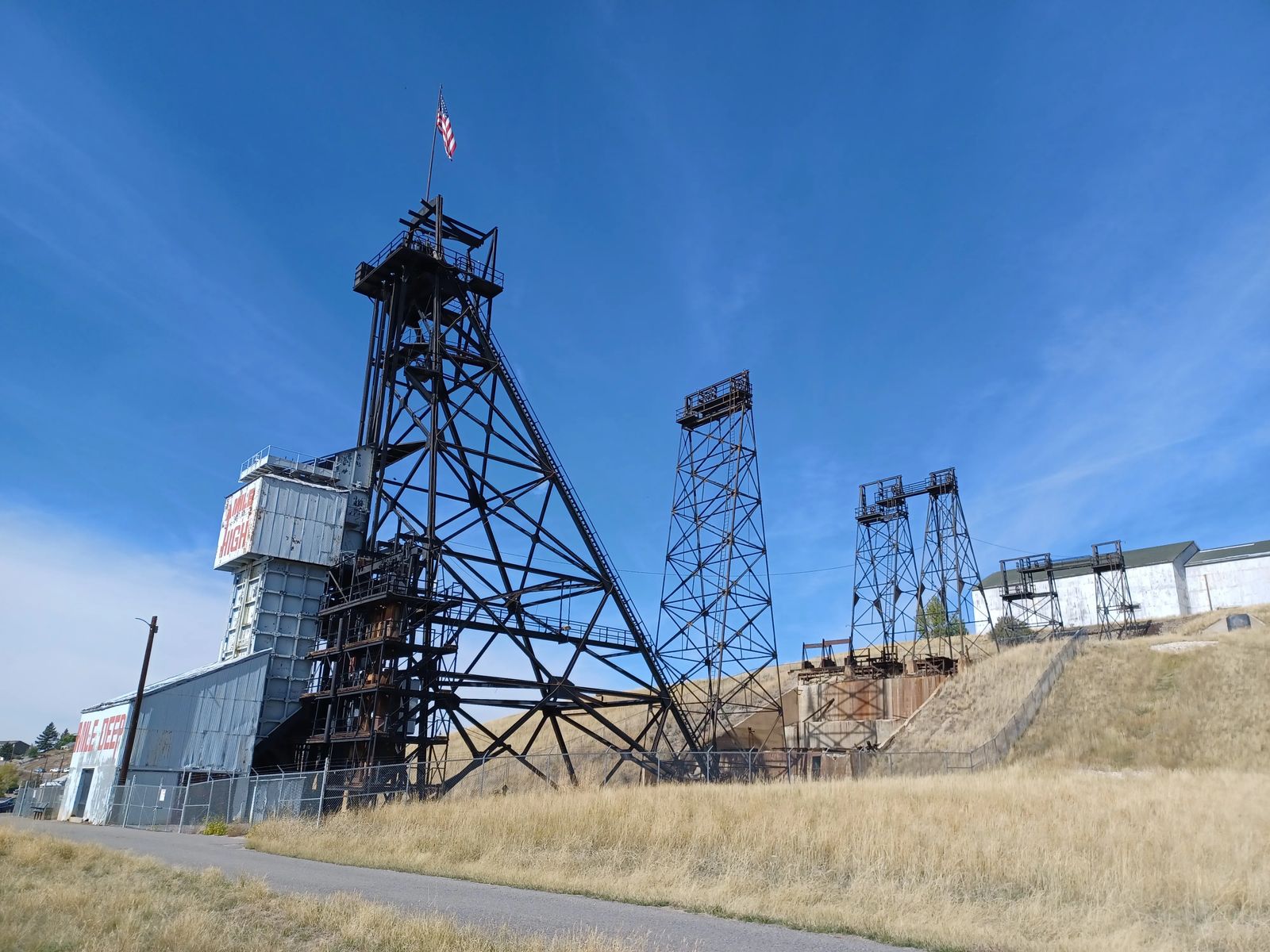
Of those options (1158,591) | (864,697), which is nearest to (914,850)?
(864,697)

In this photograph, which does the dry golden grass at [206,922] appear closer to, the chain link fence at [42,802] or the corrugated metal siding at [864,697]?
the chain link fence at [42,802]

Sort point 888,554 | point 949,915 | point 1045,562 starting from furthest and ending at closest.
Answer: point 1045,562
point 888,554
point 949,915

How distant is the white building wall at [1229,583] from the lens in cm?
6844

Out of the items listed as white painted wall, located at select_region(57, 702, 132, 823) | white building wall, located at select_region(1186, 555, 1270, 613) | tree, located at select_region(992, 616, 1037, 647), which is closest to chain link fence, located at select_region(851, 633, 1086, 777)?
white painted wall, located at select_region(57, 702, 132, 823)

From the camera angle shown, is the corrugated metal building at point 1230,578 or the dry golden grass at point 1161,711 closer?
the dry golden grass at point 1161,711

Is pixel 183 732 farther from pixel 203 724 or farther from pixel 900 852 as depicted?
pixel 900 852

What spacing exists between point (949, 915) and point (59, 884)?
41.0 feet

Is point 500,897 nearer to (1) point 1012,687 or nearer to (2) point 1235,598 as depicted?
(1) point 1012,687

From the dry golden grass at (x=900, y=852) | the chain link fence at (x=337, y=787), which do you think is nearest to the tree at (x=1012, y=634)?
the chain link fence at (x=337, y=787)

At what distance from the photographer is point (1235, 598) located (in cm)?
6938

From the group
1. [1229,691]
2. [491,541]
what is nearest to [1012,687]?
[1229,691]

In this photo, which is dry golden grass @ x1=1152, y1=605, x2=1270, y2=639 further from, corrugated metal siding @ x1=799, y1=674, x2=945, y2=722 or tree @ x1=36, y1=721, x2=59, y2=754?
tree @ x1=36, y1=721, x2=59, y2=754

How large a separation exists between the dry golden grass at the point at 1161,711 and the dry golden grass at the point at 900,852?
8667 millimetres

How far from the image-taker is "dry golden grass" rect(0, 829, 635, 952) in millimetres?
9000
